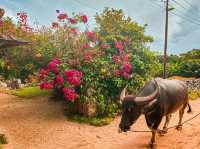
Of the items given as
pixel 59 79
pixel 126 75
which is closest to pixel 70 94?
pixel 59 79

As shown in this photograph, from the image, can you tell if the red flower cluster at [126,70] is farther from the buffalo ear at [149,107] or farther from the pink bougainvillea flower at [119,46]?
the buffalo ear at [149,107]

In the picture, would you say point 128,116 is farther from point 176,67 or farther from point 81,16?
point 176,67

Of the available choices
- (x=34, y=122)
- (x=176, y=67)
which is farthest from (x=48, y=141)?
(x=176, y=67)

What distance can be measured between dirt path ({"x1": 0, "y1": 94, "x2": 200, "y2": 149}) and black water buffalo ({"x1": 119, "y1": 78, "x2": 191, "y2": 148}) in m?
0.84

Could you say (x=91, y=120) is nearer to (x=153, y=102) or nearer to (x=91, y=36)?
(x=91, y=36)

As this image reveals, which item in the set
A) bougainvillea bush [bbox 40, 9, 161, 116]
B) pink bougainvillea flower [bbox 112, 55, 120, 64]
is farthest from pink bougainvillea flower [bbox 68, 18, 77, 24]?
pink bougainvillea flower [bbox 112, 55, 120, 64]

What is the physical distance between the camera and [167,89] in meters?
9.94

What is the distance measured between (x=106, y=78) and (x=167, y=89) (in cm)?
438

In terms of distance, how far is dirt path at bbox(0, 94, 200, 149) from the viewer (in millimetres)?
10062

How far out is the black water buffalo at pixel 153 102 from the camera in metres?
8.29

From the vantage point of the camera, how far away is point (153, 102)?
880 centimetres

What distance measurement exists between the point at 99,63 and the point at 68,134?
144 inches

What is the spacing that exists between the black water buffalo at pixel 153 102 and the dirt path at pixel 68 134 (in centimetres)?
84

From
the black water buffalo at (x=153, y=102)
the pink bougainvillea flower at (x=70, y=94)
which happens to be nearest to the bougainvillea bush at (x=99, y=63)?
the pink bougainvillea flower at (x=70, y=94)
